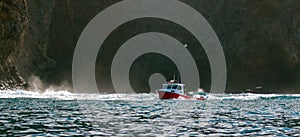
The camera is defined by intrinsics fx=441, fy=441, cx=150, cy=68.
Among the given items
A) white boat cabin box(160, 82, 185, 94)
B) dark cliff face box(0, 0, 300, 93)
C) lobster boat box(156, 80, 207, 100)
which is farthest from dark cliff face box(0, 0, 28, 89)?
white boat cabin box(160, 82, 185, 94)

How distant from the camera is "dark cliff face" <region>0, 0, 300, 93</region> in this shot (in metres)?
127

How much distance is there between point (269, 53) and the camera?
13700 centimetres

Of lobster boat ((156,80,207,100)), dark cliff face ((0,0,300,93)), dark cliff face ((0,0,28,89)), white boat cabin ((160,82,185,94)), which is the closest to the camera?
lobster boat ((156,80,207,100))

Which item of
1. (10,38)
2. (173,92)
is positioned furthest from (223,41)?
(10,38)

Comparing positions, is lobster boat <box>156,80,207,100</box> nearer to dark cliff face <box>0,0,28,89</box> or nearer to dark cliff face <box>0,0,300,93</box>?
dark cliff face <box>0,0,28,89</box>

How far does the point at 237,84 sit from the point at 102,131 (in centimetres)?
11524

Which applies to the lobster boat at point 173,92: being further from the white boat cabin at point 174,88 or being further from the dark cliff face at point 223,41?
the dark cliff face at point 223,41

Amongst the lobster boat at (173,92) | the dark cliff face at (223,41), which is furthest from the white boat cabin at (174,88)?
the dark cliff face at (223,41)

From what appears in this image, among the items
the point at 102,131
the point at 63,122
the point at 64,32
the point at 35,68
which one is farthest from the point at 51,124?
the point at 64,32

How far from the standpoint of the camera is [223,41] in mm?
145250

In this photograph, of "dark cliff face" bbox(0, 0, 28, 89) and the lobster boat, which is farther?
"dark cliff face" bbox(0, 0, 28, 89)

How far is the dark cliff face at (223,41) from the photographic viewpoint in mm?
127162

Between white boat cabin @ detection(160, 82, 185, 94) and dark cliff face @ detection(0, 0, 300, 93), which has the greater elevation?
dark cliff face @ detection(0, 0, 300, 93)

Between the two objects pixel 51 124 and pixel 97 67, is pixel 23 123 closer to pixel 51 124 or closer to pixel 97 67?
pixel 51 124
